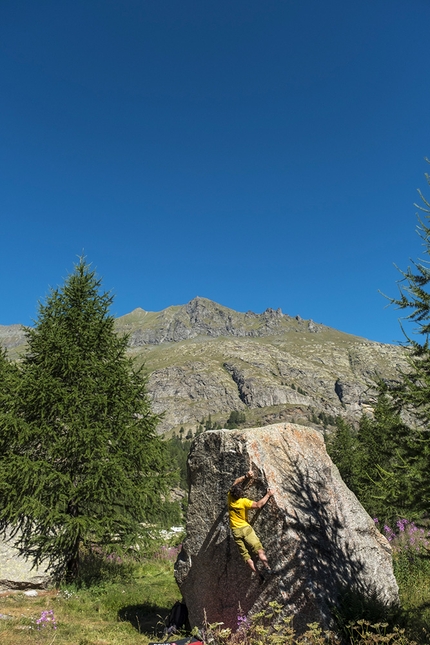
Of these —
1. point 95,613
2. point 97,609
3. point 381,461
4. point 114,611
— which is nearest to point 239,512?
point 114,611

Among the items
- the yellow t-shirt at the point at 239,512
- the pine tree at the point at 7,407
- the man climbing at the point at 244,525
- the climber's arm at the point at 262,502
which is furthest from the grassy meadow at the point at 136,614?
the pine tree at the point at 7,407

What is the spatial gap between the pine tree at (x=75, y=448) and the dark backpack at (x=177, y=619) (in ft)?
11.9

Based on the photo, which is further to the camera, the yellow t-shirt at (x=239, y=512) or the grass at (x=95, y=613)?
the grass at (x=95, y=613)

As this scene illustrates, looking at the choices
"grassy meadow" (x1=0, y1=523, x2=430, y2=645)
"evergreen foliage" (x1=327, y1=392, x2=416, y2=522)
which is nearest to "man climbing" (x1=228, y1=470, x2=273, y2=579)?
"grassy meadow" (x1=0, y1=523, x2=430, y2=645)

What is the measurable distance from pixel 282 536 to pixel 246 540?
2.23ft

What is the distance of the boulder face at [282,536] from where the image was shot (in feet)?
22.5

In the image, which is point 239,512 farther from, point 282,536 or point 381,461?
point 381,461

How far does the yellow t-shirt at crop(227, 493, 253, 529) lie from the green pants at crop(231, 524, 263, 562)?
87mm

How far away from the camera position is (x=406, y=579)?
10.1m

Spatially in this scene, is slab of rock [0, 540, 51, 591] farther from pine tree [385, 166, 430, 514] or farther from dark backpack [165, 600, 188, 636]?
pine tree [385, 166, 430, 514]

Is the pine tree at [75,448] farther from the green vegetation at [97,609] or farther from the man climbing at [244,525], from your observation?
the man climbing at [244,525]

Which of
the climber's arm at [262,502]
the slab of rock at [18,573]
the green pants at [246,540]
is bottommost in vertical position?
the slab of rock at [18,573]

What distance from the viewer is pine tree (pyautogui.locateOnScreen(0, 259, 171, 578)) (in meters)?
11.4

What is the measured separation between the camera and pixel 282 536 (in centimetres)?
705
